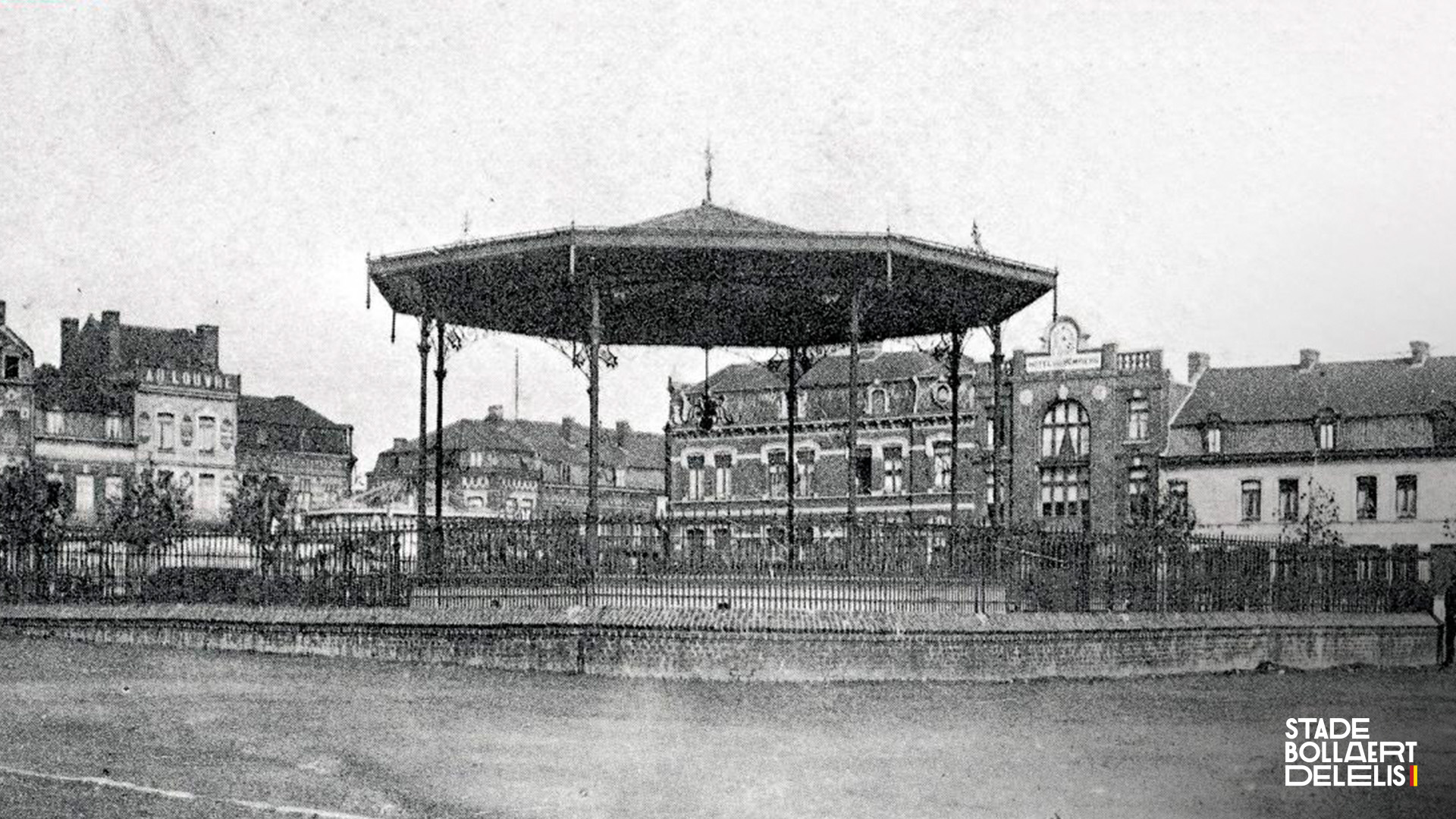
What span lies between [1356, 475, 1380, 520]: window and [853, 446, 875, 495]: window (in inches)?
720

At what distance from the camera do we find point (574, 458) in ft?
326

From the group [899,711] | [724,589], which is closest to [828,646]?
[724,589]

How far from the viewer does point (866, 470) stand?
64.8 m

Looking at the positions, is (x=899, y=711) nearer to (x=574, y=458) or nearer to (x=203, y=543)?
(x=203, y=543)

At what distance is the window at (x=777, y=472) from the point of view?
217ft

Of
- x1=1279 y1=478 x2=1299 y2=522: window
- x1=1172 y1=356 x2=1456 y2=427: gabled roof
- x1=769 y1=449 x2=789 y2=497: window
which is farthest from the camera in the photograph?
x1=769 y1=449 x2=789 y2=497: window

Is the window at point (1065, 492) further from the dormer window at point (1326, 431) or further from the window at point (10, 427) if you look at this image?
the window at point (10, 427)

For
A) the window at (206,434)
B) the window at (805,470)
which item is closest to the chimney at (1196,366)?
the window at (805,470)

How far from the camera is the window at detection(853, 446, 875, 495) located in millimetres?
64188

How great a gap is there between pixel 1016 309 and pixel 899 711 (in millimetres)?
11713

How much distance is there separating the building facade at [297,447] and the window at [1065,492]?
38814mm

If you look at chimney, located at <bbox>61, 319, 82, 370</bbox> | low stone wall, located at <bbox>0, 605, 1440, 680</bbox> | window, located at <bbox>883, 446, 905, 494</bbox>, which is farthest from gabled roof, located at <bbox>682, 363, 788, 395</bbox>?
low stone wall, located at <bbox>0, 605, 1440, 680</bbox>

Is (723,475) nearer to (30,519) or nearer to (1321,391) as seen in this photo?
(1321,391)

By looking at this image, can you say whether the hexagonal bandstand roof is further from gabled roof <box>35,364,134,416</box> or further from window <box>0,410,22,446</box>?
gabled roof <box>35,364,134,416</box>
